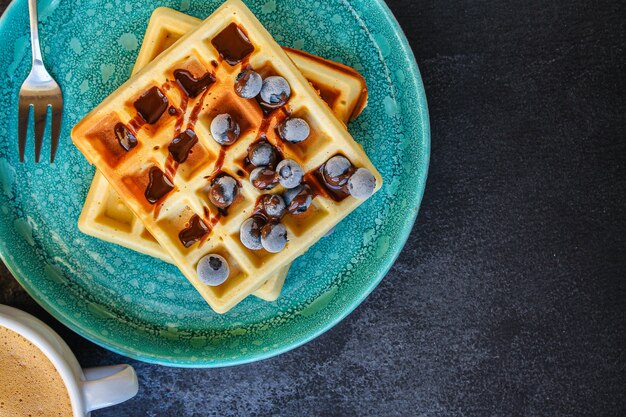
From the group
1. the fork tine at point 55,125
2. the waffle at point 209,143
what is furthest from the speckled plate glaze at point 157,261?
the waffle at point 209,143

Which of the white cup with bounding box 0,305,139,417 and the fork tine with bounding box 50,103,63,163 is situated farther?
the fork tine with bounding box 50,103,63,163

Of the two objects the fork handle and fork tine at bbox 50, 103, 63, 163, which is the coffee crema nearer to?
fork tine at bbox 50, 103, 63, 163

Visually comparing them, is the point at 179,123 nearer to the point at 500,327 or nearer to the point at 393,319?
the point at 393,319

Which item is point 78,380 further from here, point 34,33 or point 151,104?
point 34,33

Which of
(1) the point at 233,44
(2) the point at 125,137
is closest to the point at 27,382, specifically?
(2) the point at 125,137

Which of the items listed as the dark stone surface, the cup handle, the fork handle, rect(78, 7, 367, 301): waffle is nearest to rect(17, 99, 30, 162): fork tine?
the fork handle

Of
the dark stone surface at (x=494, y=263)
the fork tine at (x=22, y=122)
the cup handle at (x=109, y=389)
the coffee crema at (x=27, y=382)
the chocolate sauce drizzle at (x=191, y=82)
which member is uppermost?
the fork tine at (x=22, y=122)

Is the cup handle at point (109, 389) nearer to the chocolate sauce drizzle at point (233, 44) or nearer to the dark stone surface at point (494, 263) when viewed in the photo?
the dark stone surface at point (494, 263)

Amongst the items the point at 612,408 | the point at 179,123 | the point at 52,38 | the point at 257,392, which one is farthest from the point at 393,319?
the point at 52,38
